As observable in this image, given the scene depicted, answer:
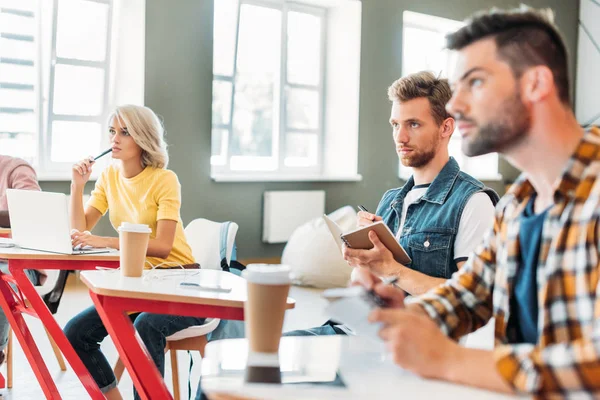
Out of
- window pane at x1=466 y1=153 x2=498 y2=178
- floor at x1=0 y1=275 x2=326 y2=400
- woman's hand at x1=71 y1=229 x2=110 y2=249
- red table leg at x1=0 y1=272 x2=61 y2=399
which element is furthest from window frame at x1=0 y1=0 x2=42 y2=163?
window pane at x1=466 y1=153 x2=498 y2=178

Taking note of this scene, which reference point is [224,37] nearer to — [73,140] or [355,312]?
[73,140]

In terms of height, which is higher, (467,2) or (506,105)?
(467,2)

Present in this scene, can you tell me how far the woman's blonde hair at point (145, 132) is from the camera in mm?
2746

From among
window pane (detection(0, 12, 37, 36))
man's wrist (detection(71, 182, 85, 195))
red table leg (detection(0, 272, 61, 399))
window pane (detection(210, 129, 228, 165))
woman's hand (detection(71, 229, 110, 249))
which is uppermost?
window pane (detection(0, 12, 37, 36))

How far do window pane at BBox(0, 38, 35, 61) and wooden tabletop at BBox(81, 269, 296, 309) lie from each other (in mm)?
3727

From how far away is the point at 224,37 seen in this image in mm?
6121

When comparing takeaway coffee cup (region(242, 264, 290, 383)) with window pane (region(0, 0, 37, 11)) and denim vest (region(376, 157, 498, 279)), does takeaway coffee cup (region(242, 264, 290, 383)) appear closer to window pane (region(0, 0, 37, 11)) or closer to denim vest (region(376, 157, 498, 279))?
denim vest (region(376, 157, 498, 279))

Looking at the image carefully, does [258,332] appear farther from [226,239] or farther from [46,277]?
[46,277]

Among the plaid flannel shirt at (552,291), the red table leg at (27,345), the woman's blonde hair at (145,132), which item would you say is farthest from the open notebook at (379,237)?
the red table leg at (27,345)

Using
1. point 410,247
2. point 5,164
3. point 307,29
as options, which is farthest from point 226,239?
point 307,29

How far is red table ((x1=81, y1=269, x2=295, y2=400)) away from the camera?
5.36 ft

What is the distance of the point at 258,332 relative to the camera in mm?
1172

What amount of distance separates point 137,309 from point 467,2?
677 centimetres

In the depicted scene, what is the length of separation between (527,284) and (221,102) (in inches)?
209
